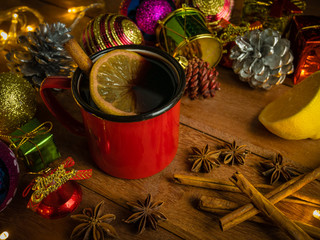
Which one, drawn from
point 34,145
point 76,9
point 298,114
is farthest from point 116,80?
point 76,9

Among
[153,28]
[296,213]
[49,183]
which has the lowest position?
[296,213]

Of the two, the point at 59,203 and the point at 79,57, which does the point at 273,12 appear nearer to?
the point at 79,57

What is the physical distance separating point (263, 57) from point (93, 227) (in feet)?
2.26

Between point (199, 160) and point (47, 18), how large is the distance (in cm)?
86

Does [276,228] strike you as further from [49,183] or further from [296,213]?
[49,183]

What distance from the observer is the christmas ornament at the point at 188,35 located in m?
0.99

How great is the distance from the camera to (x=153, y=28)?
1064mm

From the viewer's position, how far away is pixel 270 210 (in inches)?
27.6

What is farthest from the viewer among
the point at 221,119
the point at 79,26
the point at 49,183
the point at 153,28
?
the point at 79,26

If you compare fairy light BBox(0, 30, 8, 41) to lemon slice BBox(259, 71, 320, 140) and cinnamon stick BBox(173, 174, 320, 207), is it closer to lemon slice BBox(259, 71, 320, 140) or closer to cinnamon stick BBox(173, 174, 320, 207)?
cinnamon stick BBox(173, 174, 320, 207)

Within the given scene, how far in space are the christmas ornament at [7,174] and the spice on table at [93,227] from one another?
0.15 metres

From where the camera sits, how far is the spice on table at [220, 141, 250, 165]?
2.73 ft

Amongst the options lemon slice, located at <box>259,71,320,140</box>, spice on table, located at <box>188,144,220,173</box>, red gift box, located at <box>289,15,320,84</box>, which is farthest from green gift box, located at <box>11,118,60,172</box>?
red gift box, located at <box>289,15,320,84</box>

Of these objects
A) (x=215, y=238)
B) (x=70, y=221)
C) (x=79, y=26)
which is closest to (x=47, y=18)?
(x=79, y=26)
